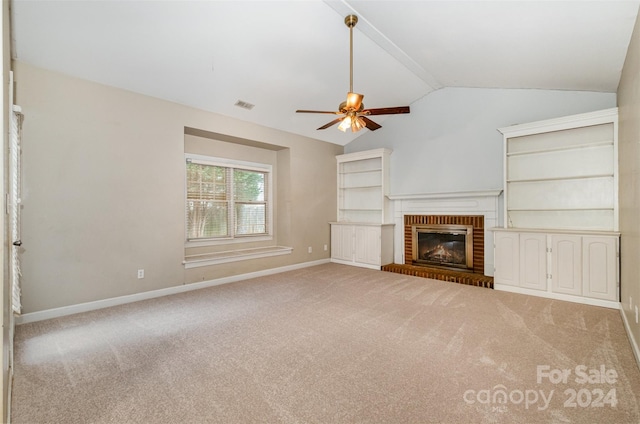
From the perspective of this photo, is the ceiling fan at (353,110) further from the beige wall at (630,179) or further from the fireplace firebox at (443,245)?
the fireplace firebox at (443,245)

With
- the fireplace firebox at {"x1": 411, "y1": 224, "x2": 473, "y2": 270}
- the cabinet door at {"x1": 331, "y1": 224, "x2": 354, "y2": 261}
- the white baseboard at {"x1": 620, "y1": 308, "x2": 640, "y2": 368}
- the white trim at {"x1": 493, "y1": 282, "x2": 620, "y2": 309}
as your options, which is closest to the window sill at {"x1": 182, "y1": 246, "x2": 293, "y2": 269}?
the cabinet door at {"x1": 331, "y1": 224, "x2": 354, "y2": 261}

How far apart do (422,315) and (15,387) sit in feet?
11.4

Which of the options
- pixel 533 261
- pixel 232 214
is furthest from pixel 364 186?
pixel 533 261

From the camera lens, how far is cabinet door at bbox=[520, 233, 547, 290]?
3965mm

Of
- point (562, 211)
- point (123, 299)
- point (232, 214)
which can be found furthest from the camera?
point (232, 214)

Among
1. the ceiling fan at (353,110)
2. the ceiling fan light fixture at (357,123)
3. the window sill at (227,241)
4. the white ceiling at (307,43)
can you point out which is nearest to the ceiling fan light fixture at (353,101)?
the ceiling fan at (353,110)

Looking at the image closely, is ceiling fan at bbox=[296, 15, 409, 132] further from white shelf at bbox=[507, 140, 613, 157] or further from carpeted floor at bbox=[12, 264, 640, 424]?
white shelf at bbox=[507, 140, 613, 157]

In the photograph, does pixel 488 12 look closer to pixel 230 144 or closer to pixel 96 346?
pixel 230 144

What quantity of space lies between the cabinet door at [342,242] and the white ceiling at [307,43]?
2940mm

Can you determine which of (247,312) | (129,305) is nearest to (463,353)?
(247,312)

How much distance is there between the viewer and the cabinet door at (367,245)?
5.78 m

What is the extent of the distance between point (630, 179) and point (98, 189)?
5605mm

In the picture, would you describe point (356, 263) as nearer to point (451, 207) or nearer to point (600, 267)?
point (451, 207)

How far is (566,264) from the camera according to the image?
3.79m
